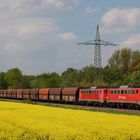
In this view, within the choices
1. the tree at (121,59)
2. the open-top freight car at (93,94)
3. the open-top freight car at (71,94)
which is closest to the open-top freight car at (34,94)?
the open-top freight car at (71,94)

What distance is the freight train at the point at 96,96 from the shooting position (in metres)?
57.7

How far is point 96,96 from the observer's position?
229 ft

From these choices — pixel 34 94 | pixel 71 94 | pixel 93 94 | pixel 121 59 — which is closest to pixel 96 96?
pixel 93 94

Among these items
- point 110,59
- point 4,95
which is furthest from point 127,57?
point 4,95

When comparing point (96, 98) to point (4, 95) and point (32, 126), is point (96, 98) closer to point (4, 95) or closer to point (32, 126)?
point (32, 126)

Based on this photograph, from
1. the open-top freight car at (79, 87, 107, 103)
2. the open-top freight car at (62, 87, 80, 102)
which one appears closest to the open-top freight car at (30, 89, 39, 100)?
the open-top freight car at (62, 87, 80, 102)

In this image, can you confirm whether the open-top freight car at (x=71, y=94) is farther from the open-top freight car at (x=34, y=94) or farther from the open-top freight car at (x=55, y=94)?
the open-top freight car at (x=34, y=94)

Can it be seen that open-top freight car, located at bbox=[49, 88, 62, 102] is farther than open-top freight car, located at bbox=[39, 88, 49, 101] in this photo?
No

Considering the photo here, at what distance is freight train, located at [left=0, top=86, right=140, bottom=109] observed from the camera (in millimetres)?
57688

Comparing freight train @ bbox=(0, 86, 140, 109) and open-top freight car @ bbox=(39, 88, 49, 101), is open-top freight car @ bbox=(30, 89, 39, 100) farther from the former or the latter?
open-top freight car @ bbox=(39, 88, 49, 101)

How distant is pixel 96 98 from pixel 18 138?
54.0 m

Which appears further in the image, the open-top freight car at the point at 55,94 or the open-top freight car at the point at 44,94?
the open-top freight car at the point at 44,94

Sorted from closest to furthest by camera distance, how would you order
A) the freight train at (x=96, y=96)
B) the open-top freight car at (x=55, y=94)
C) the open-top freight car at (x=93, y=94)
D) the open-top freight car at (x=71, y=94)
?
the freight train at (x=96, y=96) < the open-top freight car at (x=93, y=94) < the open-top freight car at (x=71, y=94) < the open-top freight car at (x=55, y=94)

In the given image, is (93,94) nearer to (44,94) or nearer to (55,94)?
(55,94)
